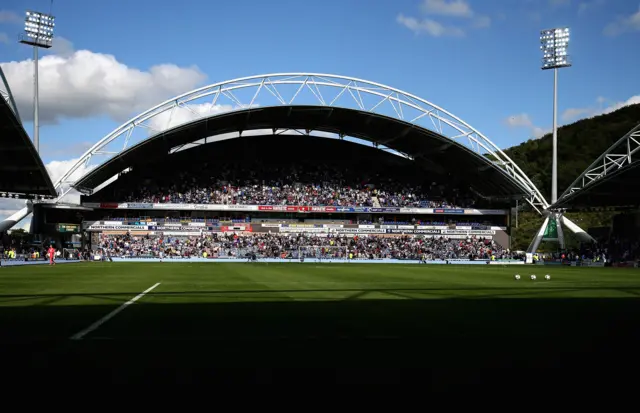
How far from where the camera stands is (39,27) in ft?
184

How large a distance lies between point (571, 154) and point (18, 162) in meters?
98.0

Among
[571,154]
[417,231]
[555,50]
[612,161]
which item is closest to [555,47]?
[555,50]

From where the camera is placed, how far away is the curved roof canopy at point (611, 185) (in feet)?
166

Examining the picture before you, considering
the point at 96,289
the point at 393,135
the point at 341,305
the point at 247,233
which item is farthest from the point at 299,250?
the point at 341,305

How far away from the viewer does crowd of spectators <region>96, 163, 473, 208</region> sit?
73688mm

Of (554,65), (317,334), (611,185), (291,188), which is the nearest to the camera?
(317,334)

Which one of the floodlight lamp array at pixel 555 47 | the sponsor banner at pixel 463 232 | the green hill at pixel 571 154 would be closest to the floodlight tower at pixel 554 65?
the floodlight lamp array at pixel 555 47

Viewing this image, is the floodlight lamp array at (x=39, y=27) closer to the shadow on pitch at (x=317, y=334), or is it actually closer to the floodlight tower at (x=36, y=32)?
the floodlight tower at (x=36, y=32)

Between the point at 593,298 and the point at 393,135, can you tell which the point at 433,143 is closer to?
the point at 393,135

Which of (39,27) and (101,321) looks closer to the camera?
(101,321)

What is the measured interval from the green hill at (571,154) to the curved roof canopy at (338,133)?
3013cm

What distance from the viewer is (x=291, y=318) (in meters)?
11.2

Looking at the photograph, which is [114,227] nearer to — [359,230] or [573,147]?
[359,230]

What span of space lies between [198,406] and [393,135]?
225 feet
